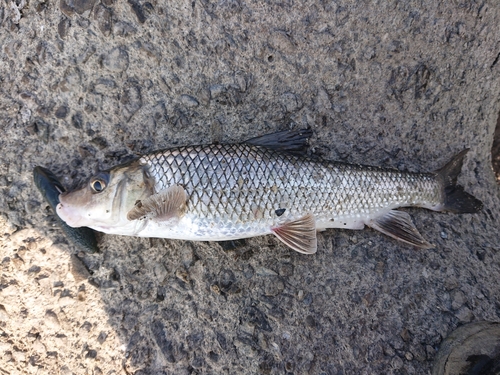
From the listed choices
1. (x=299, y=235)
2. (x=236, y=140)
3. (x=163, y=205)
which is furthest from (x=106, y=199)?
(x=299, y=235)

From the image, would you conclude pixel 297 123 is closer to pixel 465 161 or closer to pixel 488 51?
pixel 465 161

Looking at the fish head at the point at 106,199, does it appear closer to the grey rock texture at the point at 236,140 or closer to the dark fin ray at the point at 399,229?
the grey rock texture at the point at 236,140

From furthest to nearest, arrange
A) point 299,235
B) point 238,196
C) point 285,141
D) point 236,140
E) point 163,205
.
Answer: point 236,140 < point 285,141 < point 299,235 < point 238,196 < point 163,205

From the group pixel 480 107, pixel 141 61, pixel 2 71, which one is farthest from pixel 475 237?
pixel 2 71

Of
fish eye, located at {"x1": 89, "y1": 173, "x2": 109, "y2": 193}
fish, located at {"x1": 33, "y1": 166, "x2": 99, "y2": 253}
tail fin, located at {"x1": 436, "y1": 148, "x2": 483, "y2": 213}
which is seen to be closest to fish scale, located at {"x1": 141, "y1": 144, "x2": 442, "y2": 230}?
fish eye, located at {"x1": 89, "y1": 173, "x2": 109, "y2": 193}

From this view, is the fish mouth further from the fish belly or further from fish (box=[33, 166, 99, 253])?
the fish belly

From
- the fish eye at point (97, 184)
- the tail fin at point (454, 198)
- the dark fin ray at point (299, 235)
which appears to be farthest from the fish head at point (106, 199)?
the tail fin at point (454, 198)

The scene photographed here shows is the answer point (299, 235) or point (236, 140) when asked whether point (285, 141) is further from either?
point (299, 235)
